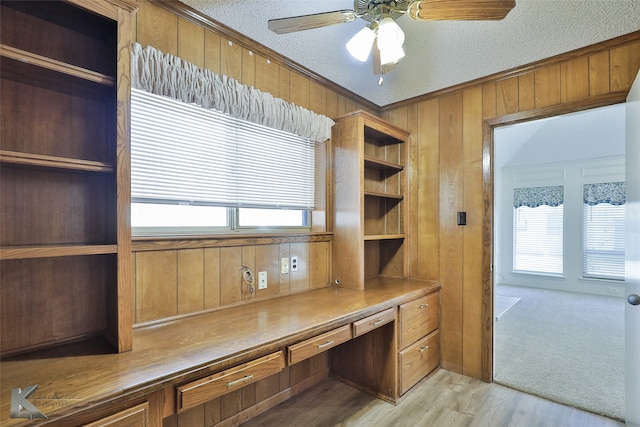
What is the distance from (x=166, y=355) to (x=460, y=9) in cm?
182

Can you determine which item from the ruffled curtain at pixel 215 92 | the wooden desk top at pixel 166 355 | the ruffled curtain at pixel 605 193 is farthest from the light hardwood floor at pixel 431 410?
the ruffled curtain at pixel 605 193

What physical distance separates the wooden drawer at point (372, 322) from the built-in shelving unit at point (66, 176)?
1175 millimetres

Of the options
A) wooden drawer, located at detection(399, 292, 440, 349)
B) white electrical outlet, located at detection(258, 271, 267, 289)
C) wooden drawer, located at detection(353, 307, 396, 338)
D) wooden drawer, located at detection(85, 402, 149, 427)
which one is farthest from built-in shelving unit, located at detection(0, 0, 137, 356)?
wooden drawer, located at detection(399, 292, 440, 349)

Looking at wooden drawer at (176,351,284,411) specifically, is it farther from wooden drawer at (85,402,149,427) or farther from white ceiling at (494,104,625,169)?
white ceiling at (494,104,625,169)

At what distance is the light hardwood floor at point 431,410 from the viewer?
197 centimetres

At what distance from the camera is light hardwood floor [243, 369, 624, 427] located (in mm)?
1975

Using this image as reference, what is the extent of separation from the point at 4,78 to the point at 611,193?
7282 millimetres

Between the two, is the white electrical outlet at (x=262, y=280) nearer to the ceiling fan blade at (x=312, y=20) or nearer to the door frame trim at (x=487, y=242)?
the ceiling fan blade at (x=312, y=20)

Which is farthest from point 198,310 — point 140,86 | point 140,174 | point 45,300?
point 140,86

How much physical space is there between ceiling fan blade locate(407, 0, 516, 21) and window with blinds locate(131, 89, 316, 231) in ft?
3.84

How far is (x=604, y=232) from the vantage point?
17.1 ft

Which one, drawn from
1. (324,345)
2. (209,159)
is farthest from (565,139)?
(209,159)

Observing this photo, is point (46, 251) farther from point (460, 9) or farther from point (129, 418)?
point (460, 9)

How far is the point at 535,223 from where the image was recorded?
233 inches
